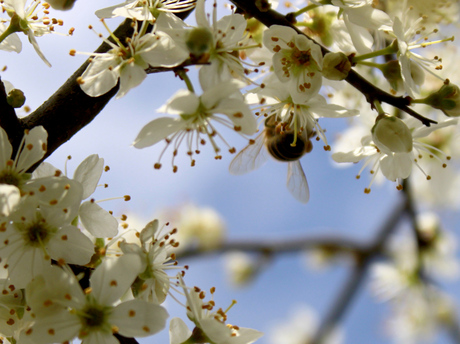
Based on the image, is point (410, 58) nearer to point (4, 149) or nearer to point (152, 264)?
point (152, 264)

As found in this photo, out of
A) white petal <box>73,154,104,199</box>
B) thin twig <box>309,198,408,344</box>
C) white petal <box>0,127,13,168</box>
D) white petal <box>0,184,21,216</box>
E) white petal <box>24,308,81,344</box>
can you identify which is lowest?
white petal <box>24,308,81,344</box>

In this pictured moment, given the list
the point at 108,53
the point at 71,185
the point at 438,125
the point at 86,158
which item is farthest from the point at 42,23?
the point at 438,125

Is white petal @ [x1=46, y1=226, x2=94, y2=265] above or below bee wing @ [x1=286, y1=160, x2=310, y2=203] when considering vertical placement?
below

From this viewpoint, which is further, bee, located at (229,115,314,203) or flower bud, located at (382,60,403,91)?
bee, located at (229,115,314,203)

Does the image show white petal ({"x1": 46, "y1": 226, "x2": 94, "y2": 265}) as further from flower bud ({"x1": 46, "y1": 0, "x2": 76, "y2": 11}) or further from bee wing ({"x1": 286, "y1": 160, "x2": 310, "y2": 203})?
bee wing ({"x1": 286, "y1": 160, "x2": 310, "y2": 203})

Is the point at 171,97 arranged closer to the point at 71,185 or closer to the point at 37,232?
the point at 71,185

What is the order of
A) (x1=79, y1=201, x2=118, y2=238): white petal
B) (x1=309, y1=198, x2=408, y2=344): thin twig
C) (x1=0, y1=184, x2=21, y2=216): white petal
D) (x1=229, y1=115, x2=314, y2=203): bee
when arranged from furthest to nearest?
(x1=309, y1=198, x2=408, y2=344): thin twig, (x1=229, y1=115, x2=314, y2=203): bee, (x1=79, y1=201, x2=118, y2=238): white petal, (x1=0, y1=184, x2=21, y2=216): white petal

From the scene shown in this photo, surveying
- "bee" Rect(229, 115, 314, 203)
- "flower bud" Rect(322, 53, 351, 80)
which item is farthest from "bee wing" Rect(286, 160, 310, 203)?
"flower bud" Rect(322, 53, 351, 80)

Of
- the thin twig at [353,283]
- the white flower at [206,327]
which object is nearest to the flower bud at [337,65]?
the white flower at [206,327]
